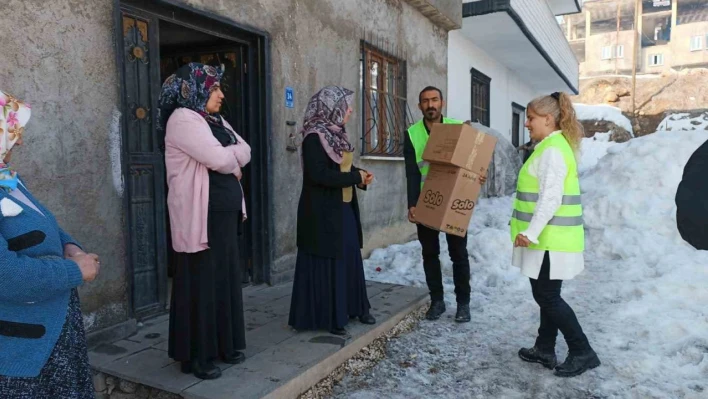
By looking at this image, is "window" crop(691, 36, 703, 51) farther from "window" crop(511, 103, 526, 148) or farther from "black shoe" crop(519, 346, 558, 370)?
"black shoe" crop(519, 346, 558, 370)

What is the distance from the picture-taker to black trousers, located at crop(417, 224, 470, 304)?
4.11 metres

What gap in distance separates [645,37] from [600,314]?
5333cm

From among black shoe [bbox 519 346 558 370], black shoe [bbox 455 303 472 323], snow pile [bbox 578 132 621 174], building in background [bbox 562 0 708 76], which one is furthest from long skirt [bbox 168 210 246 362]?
building in background [bbox 562 0 708 76]

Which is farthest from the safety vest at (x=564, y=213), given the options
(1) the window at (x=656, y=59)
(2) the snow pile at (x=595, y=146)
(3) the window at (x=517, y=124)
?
(1) the window at (x=656, y=59)

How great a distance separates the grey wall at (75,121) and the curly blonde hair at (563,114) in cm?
273

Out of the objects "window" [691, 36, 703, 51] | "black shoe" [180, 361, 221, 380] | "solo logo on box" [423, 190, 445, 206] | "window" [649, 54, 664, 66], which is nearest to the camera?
"black shoe" [180, 361, 221, 380]

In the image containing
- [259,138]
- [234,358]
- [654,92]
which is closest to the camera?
[234,358]

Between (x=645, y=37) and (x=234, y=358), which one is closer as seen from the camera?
(x=234, y=358)

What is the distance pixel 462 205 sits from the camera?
373 centimetres

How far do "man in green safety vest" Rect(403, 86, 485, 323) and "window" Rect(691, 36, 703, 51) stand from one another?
163 ft

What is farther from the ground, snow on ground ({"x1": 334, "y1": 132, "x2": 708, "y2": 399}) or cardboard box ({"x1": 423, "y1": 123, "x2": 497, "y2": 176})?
cardboard box ({"x1": 423, "y1": 123, "x2": 497, "y2": 176})

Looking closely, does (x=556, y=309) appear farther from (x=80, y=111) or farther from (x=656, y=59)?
(x=656, y=59)

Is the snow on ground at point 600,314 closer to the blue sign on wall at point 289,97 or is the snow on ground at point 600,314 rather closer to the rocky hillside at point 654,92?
the blue sign on wall at point 289,97

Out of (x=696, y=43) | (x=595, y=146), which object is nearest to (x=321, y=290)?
(x=595, y=146)
